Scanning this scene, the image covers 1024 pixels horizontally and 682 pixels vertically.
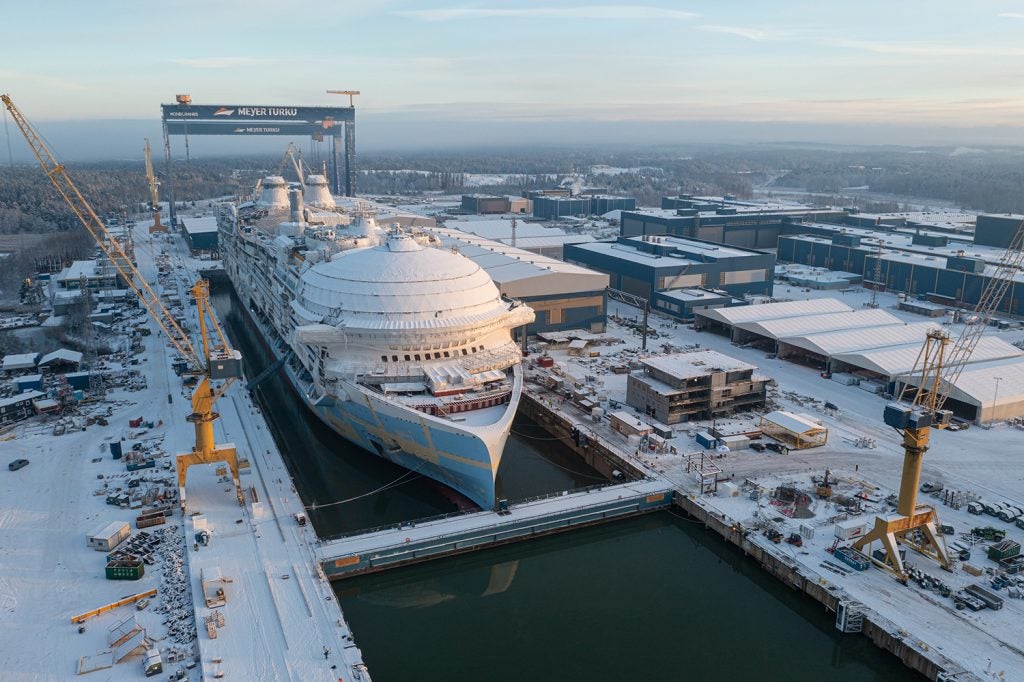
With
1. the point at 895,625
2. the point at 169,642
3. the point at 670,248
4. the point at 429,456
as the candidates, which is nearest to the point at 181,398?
the point at 429,456

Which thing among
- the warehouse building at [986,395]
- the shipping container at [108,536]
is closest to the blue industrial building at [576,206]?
the warehouse building at [986,395]

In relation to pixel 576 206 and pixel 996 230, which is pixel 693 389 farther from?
pixel 576 206

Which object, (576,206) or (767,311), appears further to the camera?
(576,206)

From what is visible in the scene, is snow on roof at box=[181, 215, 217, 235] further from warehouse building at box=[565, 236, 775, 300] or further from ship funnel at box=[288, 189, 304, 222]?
warehouse building at box=[565, 236, 775, 300]

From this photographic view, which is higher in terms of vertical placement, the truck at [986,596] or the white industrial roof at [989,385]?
the white industrial roof at [989,385]

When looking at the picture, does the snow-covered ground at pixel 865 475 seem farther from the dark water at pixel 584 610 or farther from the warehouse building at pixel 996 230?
the warehouse building at pixel 996 230

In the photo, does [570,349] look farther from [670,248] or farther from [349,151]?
[349,151]

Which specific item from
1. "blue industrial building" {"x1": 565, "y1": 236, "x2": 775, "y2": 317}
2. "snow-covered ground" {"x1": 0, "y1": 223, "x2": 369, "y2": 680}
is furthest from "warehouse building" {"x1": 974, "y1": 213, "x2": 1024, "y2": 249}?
"snow-covered ground" {"x1": 0, "y1": 223, "x2": 369, "y2": 680}

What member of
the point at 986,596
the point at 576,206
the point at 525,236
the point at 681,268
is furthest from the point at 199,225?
the point at 986,596
